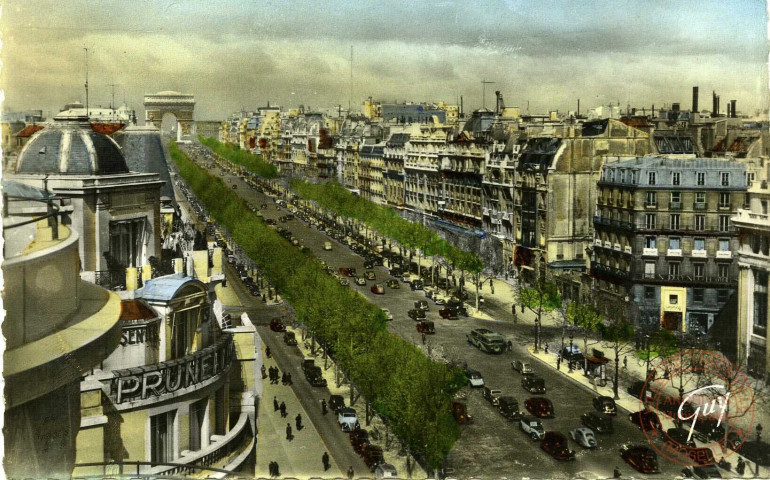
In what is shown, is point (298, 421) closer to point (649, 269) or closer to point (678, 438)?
point (678, 438)

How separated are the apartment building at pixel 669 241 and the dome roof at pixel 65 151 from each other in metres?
21.7

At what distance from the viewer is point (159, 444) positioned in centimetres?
1228

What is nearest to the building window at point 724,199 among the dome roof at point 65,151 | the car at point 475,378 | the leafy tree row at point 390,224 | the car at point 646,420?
the car at point 646,420

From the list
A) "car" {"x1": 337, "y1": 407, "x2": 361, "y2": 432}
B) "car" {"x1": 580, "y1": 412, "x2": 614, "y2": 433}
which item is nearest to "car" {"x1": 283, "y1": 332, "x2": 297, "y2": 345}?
"car" {"x1": 337, "y1": 407, "x2": 361, "y2": 432}

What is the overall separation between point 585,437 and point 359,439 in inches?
215

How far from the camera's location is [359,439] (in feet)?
74.1

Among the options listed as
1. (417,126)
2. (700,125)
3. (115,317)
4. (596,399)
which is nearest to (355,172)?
(417,126)

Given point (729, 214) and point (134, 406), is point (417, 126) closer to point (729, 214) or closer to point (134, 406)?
point (729, 214)

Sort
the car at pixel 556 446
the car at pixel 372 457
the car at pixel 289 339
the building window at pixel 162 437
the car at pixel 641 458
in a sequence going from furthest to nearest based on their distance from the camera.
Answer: the car at pixel 289 339
the car at pixel 556 446
the car at pixel 372 457
the car at pixel 641 458
the building window at pixel 162 437

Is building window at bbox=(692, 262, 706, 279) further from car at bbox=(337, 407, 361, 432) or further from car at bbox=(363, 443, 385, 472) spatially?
car at bbox=(363, 443, 385, 472)

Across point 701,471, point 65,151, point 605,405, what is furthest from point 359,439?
point 65,151

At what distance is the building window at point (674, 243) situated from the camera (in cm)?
3350

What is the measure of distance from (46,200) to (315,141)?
81.0 m

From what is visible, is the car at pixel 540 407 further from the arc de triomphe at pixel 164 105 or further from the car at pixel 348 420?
the arc de triomphe at pixel 164 105
